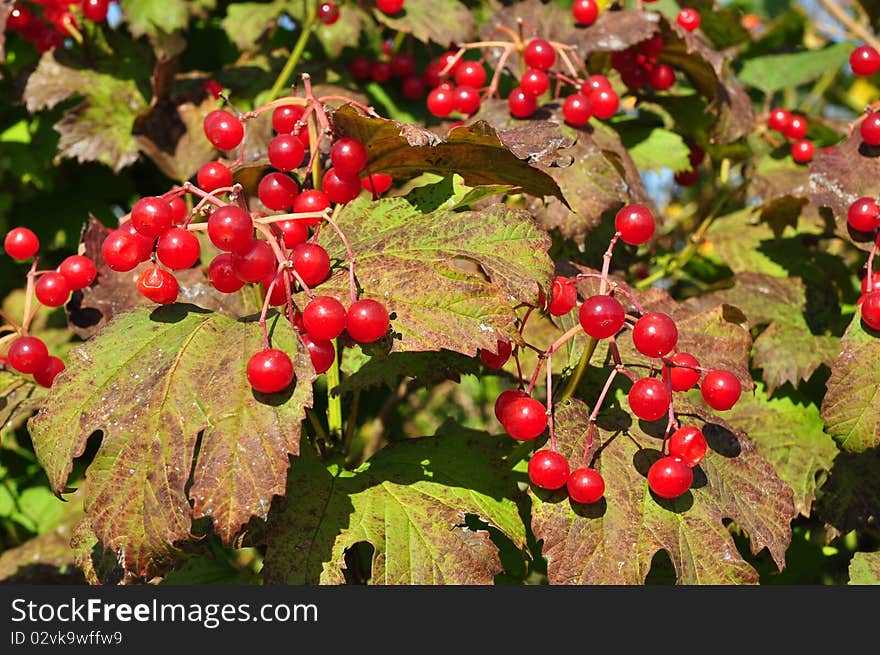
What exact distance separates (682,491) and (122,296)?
1.22 metres

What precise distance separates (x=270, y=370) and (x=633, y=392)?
611mm

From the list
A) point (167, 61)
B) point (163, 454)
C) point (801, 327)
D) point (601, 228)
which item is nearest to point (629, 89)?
point (601, 228)

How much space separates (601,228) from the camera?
233 centimetres

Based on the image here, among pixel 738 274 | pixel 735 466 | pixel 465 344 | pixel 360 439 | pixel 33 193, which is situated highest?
pixel 465 344

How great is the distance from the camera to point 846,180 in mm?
1977

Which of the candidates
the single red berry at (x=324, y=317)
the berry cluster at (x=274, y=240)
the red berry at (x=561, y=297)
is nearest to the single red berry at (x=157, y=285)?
the berry cluster at (x=274, y=240)

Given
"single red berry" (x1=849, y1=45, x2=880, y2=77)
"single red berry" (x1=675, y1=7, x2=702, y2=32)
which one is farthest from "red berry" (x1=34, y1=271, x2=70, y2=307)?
"single red berry" (x1=849, y1=45, x2=880, y2=77)

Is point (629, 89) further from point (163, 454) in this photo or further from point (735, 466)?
point (163, 454)

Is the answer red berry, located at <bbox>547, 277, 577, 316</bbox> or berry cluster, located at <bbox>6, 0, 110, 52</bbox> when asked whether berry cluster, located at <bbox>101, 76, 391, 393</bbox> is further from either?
A: berry cluster, located at <bbox>6, 0, 110, 52</bbox>

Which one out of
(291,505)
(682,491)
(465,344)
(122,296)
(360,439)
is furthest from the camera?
(360,439)

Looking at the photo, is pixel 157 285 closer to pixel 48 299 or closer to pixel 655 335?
pixel 48 299

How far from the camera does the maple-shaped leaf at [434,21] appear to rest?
258cm

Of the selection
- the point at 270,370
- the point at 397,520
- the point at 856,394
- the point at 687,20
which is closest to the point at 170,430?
the point at 270,370

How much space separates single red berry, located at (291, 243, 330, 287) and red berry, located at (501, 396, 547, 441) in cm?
41
